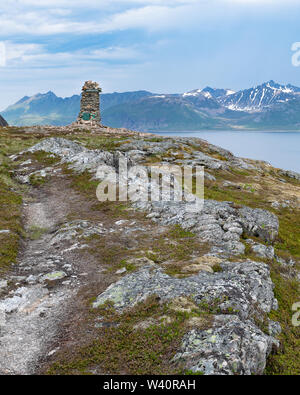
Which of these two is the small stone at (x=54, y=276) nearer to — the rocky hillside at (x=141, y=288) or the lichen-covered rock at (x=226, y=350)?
the rocky hillside at (x=141, y=288)

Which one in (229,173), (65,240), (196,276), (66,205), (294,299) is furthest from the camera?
(229,173)

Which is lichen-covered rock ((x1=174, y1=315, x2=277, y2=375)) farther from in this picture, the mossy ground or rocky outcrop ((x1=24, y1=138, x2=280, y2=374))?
the mossy ground

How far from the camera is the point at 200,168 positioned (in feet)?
172

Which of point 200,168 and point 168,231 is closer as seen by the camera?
point 168,231

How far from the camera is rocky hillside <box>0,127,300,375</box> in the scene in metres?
10.5

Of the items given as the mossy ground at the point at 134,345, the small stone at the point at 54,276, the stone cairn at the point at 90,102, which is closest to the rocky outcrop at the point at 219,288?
the mossy ground at the point at 134,345

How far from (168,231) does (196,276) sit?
24.2 ft

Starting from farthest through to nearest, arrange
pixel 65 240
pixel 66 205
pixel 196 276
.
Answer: pixel 66 205 < pixel 65 240 < pixel 196 276

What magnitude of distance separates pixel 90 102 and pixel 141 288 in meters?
88.5

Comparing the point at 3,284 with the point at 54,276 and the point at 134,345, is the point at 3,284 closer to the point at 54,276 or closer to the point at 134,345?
the point at 54,276

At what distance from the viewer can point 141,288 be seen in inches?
565

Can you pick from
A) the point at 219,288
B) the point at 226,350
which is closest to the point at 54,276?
the point at 219,288
